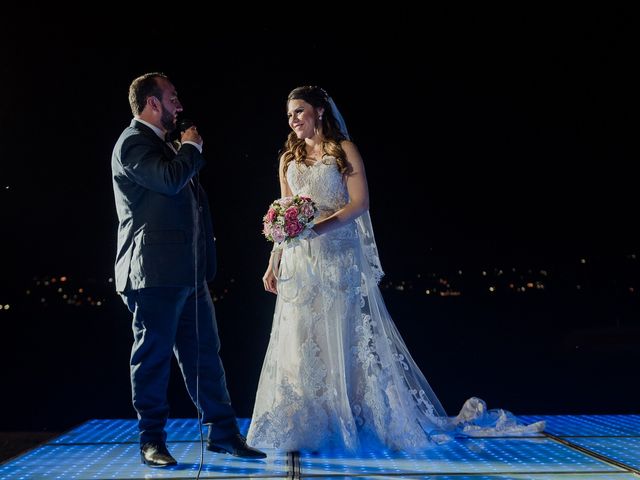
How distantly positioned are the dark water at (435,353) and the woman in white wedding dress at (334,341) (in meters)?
1.95

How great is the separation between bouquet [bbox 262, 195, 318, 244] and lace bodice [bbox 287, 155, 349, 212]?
17cm

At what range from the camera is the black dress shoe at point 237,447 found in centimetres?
329

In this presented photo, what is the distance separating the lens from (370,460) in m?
3.26

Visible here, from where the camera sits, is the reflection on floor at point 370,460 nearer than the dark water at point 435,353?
Yes

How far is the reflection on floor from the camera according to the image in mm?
2928

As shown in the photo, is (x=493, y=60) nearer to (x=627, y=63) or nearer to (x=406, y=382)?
(x=627, y=63)

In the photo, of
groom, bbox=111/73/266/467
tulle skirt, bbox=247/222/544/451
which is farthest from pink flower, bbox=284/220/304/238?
groom, bbox=111/73/266/467

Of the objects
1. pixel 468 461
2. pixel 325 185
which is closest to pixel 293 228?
pixel 325 185

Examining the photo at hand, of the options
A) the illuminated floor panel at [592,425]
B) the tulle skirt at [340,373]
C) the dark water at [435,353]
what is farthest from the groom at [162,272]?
the dark water at [435,353]

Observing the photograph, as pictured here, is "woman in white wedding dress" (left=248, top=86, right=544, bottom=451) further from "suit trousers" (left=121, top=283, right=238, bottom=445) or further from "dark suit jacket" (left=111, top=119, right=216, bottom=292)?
"dark suit jacket" (left=111, top=119, right=216, bottom=292)

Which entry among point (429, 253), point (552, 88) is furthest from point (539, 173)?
point (429, 253)

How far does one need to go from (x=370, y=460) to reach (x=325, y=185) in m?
1.35

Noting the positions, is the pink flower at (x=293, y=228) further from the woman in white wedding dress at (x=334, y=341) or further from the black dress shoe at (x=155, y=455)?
the black dress shoe at (x=155, y=455)

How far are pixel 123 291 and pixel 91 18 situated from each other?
15.0ft
